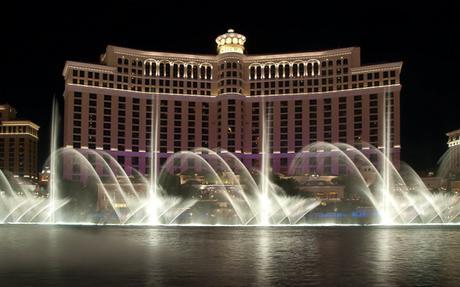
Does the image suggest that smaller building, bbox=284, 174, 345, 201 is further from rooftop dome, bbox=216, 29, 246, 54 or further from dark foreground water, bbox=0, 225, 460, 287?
dark foreground water, bbox=0, 225, 460, 287

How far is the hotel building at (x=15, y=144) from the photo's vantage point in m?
190

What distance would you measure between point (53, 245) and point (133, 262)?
9.78 meters

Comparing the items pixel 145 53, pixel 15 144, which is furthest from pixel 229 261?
pixel 15 144

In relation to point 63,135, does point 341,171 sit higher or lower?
lower

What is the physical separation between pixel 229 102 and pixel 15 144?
8394cm

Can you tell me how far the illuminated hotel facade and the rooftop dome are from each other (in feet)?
0.85

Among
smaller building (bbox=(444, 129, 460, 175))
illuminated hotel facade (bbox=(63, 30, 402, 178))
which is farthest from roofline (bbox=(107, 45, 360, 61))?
smaller building (bbox=(444, 129, 460, 175))

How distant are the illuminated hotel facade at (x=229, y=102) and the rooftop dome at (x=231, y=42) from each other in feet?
0.85

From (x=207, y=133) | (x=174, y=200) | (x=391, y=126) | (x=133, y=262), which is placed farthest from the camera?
(x=207, y=133)

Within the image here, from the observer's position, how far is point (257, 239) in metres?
37.1

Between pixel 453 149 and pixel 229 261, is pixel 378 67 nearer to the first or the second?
pixel 453 149

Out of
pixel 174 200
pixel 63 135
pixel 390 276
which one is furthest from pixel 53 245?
pixel 63 135

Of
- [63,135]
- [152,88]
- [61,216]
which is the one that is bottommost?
[61,216]

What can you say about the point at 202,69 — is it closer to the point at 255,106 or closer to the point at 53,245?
the point at 255,106
